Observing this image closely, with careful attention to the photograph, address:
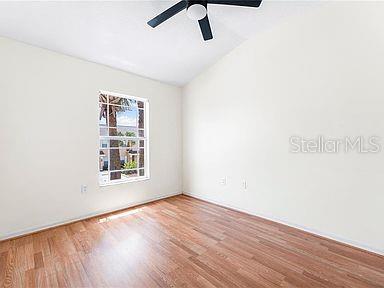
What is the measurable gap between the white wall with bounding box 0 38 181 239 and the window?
18cm

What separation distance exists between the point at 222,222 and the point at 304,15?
10.2 ft

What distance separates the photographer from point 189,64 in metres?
3.43

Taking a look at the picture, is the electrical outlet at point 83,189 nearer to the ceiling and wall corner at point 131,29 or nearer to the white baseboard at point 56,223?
the white baseboard at point 56,223

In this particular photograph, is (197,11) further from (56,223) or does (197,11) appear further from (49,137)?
(56,223)

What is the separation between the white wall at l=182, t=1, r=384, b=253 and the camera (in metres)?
2.01

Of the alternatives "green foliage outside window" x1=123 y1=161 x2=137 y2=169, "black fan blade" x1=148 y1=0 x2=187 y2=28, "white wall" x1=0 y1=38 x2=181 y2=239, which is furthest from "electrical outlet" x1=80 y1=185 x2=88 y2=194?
"black fan blade" x1=148 y1=0 x2=187 y2=28

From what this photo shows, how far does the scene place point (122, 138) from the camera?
336cm

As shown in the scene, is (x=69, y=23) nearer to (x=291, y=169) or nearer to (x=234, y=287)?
(x=234, y=287)

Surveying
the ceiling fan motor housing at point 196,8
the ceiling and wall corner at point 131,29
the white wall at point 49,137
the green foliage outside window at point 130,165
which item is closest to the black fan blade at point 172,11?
the ceiling fan motor housing at point 196,8

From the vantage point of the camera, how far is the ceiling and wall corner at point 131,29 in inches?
80.6

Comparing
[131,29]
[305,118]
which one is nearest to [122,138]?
[131,29]

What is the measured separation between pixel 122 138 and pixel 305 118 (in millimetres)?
2973

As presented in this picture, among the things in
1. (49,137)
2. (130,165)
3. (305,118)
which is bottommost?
(130,165)

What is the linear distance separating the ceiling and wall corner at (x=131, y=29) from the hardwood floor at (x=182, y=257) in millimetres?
2531
